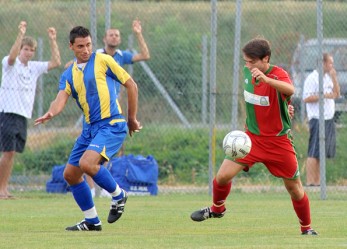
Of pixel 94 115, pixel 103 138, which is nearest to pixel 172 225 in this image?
pixel 103 138

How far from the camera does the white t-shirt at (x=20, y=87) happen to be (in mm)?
14711

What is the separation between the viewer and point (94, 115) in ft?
33.0

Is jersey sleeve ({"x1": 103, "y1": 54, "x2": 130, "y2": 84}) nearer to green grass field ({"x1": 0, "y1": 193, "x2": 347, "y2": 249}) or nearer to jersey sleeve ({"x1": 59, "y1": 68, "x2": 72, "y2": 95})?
jersey sleeve ({"x1": 59, "y1": 68, "x2": 72, "y2": 95})

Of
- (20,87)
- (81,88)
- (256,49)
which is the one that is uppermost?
(256,49)

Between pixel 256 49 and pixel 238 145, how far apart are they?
859 mm

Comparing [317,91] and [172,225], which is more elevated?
[317,91]

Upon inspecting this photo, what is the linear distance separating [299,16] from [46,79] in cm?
476

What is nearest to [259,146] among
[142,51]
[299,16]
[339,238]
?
[339,238]

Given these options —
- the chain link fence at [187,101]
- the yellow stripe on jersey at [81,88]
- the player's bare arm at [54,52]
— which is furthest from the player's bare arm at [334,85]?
the yellow stripe on jersey at [81,88]

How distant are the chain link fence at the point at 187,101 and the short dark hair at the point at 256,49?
605 cm

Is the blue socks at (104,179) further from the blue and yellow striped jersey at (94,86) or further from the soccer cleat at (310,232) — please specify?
the soccer cleat at (310,232)

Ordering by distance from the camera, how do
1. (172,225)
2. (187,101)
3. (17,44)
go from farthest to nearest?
(187,101)
(17,44)
(172,225)

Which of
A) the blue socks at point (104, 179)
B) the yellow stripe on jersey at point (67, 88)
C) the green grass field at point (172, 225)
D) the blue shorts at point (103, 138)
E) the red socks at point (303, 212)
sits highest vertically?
the yellow stripe on jersey at point (67, 88)

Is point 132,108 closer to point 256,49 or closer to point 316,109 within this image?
point 256,49
